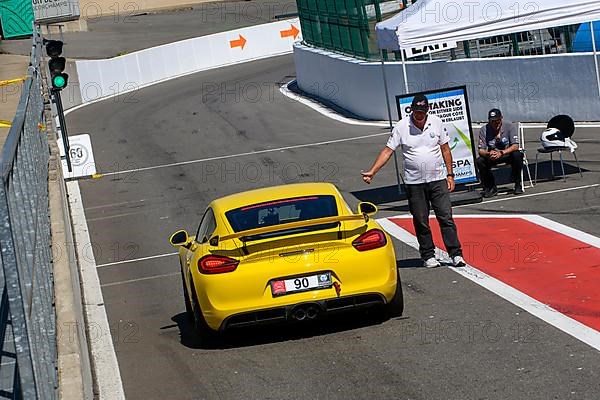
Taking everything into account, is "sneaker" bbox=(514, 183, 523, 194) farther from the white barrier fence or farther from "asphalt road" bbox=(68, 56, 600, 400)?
the white barrier fence

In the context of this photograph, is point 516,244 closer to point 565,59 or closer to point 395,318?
point 395,318

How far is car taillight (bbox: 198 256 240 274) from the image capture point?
10.1m

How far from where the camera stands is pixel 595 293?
35.4ft

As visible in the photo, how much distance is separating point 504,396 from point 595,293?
3.07m

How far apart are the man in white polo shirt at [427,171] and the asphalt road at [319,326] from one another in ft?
1.62

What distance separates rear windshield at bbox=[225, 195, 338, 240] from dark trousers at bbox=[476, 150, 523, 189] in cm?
679

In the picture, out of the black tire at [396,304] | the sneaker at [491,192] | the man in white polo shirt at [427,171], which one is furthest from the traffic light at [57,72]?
the black tire at [396,304]

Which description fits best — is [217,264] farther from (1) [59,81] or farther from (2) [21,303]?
(1) [59,81]

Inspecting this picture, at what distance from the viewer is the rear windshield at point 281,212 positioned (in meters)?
10.6

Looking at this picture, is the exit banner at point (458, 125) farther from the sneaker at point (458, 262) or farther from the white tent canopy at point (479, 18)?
the sneaker at point (458, 262)

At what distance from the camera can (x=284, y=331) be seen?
11.0 metres

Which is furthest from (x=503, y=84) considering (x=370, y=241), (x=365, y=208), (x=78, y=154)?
(x=370, y=241)

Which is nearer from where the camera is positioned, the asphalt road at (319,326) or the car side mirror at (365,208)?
the asphalt road at (319,326)

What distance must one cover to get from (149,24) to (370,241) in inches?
2189
